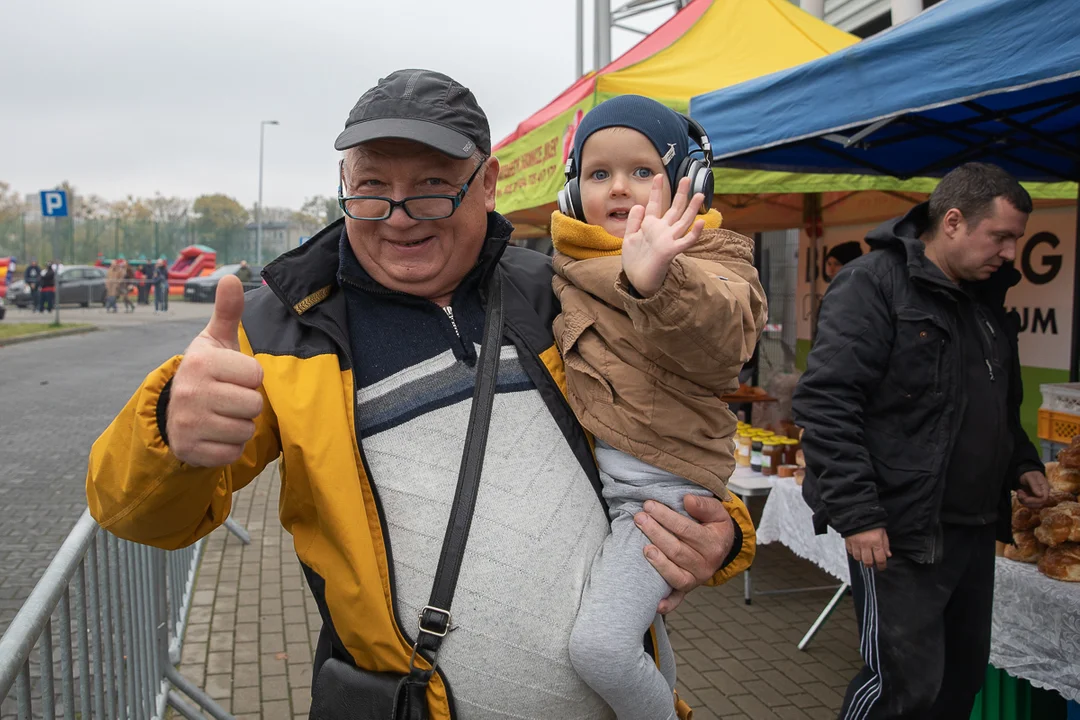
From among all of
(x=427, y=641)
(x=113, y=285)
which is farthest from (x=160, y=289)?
(x=427, y=641)

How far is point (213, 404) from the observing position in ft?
3.97

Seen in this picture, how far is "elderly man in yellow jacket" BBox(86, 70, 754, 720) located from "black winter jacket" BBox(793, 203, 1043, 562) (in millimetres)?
1220

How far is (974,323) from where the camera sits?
2.88m

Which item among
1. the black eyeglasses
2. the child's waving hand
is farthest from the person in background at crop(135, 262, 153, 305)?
the child's waving hand

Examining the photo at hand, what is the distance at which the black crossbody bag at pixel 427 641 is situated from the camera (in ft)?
4.86

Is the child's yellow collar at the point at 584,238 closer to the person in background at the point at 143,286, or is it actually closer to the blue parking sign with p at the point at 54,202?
the blue parking sign with p at the point at 54,202

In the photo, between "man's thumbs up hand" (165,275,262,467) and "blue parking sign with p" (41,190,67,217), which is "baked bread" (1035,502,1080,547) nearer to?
"man's thumbs up hand" (165,275,262,467)

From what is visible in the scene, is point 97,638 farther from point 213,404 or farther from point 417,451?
point 213,404

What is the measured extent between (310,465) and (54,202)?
2143 cm

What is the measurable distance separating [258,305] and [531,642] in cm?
79

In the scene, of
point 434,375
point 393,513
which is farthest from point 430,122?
point 393,513

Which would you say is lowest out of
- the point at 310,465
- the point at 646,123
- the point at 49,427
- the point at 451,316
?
the point at 49,427

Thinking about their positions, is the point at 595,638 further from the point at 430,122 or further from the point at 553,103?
the point at 553,103

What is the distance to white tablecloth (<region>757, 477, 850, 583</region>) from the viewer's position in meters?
3.98
